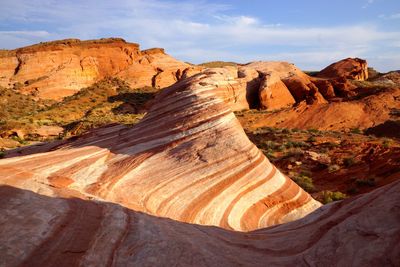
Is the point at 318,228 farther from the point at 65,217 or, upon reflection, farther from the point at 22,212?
the point at 22,212

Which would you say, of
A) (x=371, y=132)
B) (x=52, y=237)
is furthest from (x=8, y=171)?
(x=371, y=132)

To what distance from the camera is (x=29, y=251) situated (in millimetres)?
3902

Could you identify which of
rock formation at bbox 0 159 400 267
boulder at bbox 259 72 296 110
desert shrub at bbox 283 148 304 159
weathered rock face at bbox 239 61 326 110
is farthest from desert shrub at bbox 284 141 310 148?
boulder at bbox 259 72 296 110

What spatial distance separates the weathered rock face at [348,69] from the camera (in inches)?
2527

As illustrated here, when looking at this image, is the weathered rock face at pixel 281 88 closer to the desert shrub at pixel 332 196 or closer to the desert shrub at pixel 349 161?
the desert shrub at pixel 349 161

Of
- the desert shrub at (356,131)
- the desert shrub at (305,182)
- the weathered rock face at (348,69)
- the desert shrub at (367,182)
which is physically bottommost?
the desert shrub at (356,131)

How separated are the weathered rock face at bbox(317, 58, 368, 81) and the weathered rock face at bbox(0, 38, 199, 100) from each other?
26.2 meters

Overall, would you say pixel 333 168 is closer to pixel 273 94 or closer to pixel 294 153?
pixel 294 153

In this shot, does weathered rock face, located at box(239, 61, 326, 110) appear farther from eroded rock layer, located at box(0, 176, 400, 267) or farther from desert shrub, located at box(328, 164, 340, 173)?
eroded rock layer, located at box(0, 176, 400, 267)

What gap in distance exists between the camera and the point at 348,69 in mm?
65750

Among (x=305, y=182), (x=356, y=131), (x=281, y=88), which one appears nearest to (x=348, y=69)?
(x=281, y=88)

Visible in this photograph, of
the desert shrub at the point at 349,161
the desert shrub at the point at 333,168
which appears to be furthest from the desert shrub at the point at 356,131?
the desert shrub at the point at 333,168

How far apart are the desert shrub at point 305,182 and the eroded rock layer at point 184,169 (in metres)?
5.02

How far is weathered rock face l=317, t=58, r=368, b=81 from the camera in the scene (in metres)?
64.2
